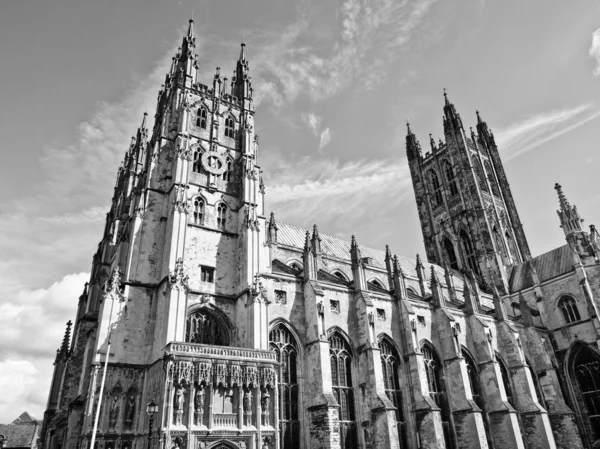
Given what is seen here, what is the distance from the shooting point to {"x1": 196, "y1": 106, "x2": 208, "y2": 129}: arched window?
1390 inches

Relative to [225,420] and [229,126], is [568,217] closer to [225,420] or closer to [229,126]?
[229,126]

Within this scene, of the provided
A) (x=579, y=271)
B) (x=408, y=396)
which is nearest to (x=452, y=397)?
(x=408, y=396)

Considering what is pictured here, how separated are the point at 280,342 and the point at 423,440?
1184 centimetres

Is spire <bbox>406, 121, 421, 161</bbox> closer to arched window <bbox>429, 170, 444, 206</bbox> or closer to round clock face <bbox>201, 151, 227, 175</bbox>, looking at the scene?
arched window <bbox>429, 170, 444, 206</bbox>

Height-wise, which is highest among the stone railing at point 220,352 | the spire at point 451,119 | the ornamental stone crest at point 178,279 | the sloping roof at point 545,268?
the spire at point 451,119

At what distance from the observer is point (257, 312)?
26719 millimetres

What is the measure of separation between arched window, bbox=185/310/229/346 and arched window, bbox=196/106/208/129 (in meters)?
15.7

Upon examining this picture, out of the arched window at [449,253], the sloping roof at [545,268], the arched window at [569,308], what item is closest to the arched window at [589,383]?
the arched window at [569,308]

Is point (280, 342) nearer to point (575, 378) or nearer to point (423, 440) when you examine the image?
point (423, 440)

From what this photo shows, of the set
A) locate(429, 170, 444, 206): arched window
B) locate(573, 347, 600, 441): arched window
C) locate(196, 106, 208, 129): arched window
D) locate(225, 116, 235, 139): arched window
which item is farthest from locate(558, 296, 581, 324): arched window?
locate(196, 106, 208, 129): arched window

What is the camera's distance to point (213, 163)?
110 ft

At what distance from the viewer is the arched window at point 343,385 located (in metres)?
28.2

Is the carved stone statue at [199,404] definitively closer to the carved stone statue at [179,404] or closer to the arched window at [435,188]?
the carved stone statue at [179,404]

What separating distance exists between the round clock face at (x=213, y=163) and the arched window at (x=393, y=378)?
17762 mm
